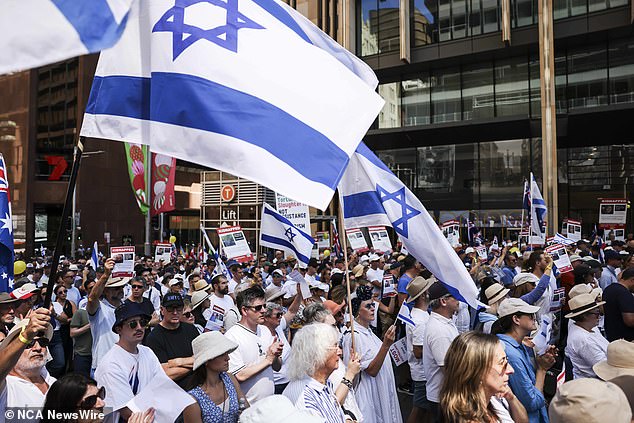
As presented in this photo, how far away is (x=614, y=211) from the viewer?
17234mm

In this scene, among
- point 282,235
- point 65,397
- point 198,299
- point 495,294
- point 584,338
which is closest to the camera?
point 65,397

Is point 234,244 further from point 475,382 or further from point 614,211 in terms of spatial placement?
point 614,211

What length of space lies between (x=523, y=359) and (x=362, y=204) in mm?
2191

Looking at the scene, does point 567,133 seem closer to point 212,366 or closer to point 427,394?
point 427,394

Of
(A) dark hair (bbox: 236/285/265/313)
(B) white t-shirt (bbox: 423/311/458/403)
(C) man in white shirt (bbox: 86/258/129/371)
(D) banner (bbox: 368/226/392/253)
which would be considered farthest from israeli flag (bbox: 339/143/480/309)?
(D) banner (bbox: 368/226/392/253)

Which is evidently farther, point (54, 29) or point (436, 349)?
point (436, 349)

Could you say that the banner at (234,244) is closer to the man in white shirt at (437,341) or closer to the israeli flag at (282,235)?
the israeli flag at (282,235)

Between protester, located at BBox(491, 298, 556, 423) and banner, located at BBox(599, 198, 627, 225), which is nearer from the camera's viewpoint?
protester, located at BBox(491, 298, 556, 423)

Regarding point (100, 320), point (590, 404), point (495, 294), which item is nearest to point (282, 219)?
point (100, 320)

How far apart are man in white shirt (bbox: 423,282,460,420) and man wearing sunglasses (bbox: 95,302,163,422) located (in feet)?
7.96

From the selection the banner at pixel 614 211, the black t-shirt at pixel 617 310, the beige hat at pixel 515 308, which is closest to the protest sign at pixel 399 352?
the beige hat at pixel 515 308

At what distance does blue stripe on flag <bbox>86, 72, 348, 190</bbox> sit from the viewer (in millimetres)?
3369

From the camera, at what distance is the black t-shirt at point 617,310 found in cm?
594

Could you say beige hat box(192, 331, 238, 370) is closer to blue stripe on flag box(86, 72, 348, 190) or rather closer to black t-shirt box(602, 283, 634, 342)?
blue stripe on flag box(86, 72, 348, 190)
